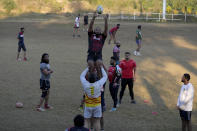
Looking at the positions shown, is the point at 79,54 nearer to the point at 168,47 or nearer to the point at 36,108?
the point at 168,47

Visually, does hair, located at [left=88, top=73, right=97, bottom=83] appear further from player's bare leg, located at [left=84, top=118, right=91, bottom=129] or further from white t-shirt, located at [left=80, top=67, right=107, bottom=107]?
player's bare leg, located at [left=84, top=118, right=91, bottom=129]

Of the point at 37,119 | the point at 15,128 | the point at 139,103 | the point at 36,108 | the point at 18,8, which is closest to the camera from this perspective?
the point at 15,128

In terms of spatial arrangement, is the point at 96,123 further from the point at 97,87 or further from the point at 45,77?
the point at 45,77

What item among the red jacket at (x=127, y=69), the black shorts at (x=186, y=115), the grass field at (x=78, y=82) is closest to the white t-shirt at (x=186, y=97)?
the black shorts at (x=186, y=115)

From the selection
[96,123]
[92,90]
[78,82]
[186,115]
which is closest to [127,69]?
[186,115]

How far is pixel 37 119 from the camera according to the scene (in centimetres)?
904

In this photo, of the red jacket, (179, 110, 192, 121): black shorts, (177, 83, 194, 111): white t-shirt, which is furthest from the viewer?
the red jacket

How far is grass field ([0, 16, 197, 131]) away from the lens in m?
9.02

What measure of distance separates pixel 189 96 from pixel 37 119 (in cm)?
405

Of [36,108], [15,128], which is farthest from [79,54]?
[15,128]

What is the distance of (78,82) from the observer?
44.9 feet

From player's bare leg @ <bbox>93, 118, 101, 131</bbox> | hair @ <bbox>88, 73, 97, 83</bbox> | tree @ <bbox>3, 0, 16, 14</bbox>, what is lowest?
player's bare leg @ <bbox>93, 118, 101, 131</bbox>

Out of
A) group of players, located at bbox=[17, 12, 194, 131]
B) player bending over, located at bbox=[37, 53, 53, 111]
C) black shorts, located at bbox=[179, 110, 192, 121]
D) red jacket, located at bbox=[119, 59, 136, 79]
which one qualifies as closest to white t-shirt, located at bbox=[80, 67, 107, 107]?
group of players, located at bbox=[17, 12, 194, 131]

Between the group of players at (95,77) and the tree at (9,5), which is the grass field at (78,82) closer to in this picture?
the group of players at (95,77)
